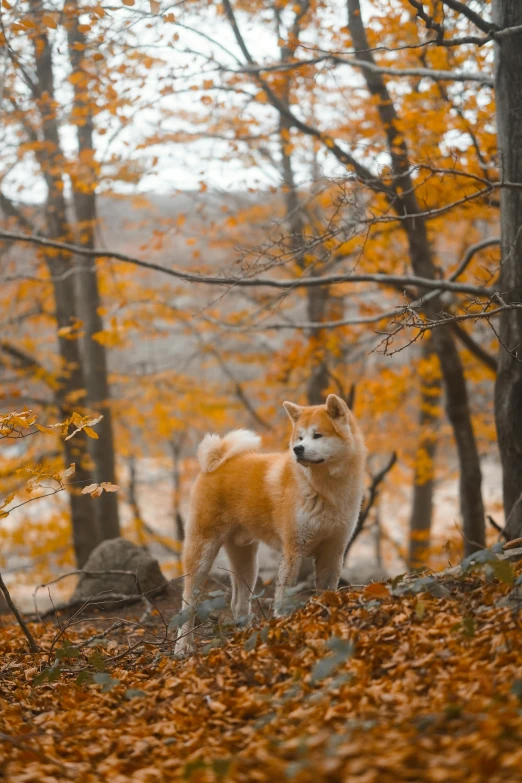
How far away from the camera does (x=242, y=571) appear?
6422 mm

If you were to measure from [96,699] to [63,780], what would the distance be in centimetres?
107

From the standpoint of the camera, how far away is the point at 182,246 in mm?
20609

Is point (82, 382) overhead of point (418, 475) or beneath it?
overhead

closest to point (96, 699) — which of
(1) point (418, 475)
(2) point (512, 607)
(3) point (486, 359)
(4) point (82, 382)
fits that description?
(2) point (512, 607)

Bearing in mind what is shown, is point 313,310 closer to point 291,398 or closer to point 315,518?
point 291,398

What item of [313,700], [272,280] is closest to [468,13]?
[272,280]

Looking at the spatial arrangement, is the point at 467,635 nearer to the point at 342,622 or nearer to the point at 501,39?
the point at 342,622

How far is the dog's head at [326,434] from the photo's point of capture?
5445mm

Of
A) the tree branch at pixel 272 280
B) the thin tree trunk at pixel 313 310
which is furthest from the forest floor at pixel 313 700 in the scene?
the thin tree trunk at pixel 313 310

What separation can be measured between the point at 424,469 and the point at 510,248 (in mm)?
8517

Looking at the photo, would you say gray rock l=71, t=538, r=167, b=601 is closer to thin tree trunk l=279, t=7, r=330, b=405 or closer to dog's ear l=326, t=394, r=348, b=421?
dog's ear l=326, t=394, r=348, b=421

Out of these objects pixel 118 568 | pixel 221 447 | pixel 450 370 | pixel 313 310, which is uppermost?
pixel 313 310

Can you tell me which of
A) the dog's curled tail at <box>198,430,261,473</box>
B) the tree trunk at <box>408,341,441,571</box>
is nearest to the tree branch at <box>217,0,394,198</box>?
the dog's curled tail at <box>198,430,261,473</box>

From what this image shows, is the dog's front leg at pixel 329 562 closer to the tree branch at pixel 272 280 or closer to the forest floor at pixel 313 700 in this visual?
the forest floor at pixel 313 700
